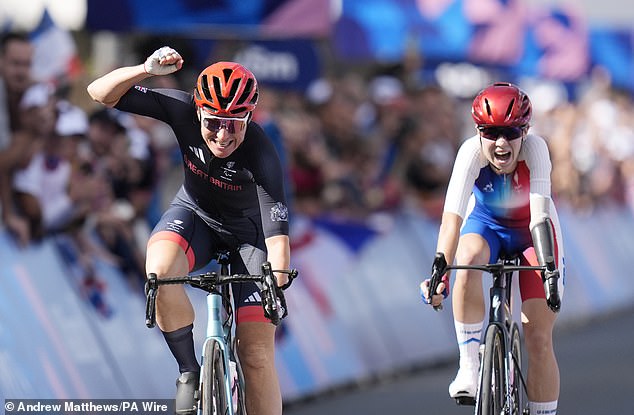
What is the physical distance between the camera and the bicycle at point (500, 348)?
8273 mm

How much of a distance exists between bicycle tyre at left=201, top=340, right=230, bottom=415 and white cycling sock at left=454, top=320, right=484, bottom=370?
5.64 feet

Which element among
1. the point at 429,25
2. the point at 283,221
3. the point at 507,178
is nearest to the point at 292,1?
the point at 507,178

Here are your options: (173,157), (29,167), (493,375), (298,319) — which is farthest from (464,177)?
(298,319)

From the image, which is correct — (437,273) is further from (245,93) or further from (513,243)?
(245,93)

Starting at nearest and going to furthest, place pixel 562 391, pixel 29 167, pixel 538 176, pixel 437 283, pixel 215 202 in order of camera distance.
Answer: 1. pixel 215 202
2. pixel 437 283
3. pixel 538 176
4. pixel 29 167
5. pixel 562 391

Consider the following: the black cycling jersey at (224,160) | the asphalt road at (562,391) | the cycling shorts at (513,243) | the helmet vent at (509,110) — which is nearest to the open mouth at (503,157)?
the helmet vent at (509,110)

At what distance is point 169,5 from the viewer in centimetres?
1171

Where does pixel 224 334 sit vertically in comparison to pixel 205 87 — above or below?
below

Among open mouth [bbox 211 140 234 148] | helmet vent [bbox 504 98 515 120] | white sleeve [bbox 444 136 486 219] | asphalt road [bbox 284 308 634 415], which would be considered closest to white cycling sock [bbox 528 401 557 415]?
white sleeve [bbox 444 136 486 219]

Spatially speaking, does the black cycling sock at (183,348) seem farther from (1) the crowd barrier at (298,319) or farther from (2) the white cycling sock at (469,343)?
(2) the white cycling sock at (469,343)

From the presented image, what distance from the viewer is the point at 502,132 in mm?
8531

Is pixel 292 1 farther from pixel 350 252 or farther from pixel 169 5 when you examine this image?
pixel 350 252

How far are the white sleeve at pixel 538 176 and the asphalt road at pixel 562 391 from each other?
352 cm

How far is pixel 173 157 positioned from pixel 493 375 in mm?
4168
